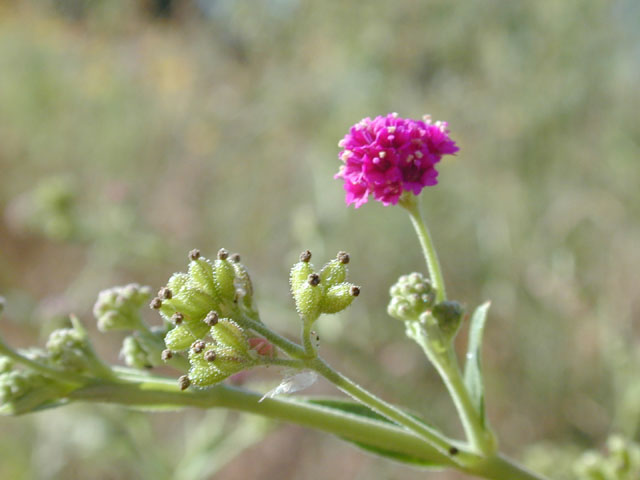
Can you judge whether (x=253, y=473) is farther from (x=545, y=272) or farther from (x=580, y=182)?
(x=580, y=182)

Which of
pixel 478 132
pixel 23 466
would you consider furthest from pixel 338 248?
pixel 23 466

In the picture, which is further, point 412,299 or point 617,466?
point 617,466

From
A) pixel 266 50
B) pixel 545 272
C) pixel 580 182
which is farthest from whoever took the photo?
pixel 266 50

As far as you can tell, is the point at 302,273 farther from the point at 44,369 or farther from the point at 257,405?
the point at 44,369

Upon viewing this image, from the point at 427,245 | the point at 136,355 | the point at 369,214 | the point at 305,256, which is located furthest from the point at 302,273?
the point at 369,214

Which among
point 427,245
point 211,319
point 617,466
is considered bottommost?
point 617,466

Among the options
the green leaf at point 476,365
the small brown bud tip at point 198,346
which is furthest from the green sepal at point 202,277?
the green leaf at point 476,365

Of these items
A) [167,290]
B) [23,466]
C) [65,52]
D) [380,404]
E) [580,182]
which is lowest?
[380,404]
